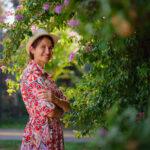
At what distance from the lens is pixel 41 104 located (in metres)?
3.86

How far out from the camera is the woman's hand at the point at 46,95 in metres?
3.82

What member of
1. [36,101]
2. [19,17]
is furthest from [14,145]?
[36,101]

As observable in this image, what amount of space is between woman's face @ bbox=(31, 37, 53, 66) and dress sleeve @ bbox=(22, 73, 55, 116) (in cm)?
17

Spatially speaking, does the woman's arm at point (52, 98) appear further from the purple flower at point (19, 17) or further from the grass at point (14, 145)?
the grass at point (14, 145)

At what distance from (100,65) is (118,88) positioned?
1.56 feet

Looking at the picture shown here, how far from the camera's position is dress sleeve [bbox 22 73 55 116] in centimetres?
386

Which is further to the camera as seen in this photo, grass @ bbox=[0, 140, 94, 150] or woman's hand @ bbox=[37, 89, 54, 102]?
grass @ bbox=[0, 140, 94, 150]

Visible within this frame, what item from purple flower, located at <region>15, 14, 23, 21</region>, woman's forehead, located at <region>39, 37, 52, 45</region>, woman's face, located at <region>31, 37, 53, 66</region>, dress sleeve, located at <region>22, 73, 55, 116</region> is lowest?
dress sleeve, located at <region>22, 73, 55, 116</region>

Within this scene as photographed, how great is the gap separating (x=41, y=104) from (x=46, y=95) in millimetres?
83

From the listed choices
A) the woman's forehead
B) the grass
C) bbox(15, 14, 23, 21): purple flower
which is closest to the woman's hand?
the woman's forehead

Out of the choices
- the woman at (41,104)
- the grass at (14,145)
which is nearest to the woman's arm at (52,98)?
the woman at (41,104)

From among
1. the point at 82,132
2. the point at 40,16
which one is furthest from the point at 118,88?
the point at 40,16

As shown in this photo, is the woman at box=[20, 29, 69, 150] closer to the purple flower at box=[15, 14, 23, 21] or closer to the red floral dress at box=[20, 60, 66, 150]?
the red floral dress at box=[20, 60, 66, 150]

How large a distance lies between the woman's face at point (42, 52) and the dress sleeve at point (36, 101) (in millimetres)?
167
